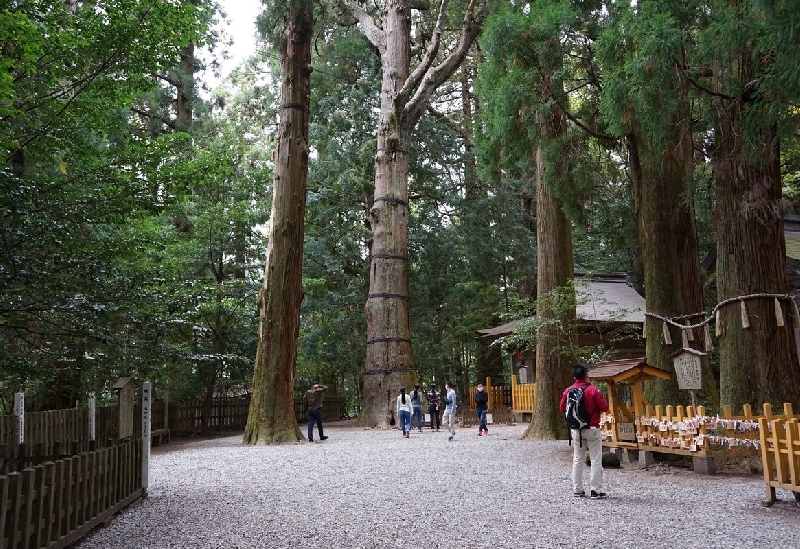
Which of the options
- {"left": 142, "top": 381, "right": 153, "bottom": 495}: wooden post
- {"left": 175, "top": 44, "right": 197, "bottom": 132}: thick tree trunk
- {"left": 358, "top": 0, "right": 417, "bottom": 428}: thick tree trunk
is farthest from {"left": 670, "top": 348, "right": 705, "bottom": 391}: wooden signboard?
{"left": 175, "top": 44, "right": 197, "bottom": 132}: thick tree trunk

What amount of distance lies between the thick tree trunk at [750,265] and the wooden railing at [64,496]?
6.80 metres

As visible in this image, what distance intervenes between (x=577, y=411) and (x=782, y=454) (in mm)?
1772

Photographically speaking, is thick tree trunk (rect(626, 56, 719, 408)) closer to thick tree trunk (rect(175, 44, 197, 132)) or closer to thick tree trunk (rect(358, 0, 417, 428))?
thick tree trunk (rect(358, 0, 417, 428))

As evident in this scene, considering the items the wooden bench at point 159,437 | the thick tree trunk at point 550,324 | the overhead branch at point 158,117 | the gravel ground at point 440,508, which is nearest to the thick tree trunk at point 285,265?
the wooden bench at point 159,437

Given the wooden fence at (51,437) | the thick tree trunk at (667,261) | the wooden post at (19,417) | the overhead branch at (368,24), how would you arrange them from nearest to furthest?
the wooden fence at (51,437) → the wooden post at (19,417) → the thick tree trunk at (667,261) → the overhead branch at (368,24)

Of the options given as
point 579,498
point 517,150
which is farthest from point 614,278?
point 579,498

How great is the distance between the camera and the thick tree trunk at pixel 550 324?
12664mm

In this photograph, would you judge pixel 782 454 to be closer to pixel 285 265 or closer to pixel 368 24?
pixel 285 265

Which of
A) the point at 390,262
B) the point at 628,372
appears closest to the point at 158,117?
the point at 390,262

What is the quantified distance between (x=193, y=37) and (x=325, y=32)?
15357 millimetres

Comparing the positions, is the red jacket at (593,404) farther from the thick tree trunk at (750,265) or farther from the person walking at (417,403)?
the person walking at (417,403)

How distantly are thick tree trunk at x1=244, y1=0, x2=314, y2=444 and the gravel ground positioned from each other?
3349 millimetres

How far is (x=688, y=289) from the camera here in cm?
1004

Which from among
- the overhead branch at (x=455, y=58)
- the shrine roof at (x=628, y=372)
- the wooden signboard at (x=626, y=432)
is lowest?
the wooden signboard at (x=626, y=432)
